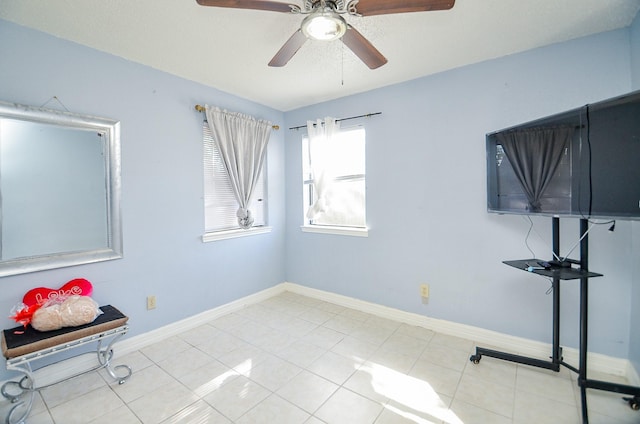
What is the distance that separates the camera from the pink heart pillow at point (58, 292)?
5.93ft

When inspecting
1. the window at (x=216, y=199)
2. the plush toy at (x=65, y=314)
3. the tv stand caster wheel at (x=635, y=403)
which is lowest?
the tv stand caster wheel at (x=635, y=403)

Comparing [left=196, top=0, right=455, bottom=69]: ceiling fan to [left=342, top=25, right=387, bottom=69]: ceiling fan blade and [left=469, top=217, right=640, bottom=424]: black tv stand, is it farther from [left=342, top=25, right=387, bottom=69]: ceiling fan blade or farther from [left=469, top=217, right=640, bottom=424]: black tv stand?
[left=469, top=217, right=640, bottom=424]: black tv stand

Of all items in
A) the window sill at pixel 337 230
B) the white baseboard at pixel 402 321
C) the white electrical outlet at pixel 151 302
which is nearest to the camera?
the white baseboard at pixel 402 321

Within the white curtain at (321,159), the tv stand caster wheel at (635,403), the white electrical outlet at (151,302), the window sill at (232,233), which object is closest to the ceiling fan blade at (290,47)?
the white curtain at (321,159)

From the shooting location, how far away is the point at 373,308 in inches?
119

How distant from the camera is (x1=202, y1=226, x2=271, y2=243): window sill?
2867 mm

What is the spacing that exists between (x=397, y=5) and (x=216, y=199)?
2.41m

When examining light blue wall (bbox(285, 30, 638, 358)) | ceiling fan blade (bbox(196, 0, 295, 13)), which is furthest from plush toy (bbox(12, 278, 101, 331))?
light blue wall (bbox(285, 30, 638, 358))

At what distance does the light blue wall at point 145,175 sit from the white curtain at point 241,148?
173mm

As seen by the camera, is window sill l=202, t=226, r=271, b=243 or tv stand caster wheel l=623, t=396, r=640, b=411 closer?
tv stand caster wheel l=623, t=396, r=640, b=411

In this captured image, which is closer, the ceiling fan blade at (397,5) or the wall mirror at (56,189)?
the ceiling fan blade at (397,5)

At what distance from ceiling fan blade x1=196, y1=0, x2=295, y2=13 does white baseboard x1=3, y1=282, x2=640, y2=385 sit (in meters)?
2.50

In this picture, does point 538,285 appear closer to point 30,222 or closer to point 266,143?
point 266,143

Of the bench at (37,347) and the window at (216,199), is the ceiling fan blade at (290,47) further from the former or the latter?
the bench at (37,347)
